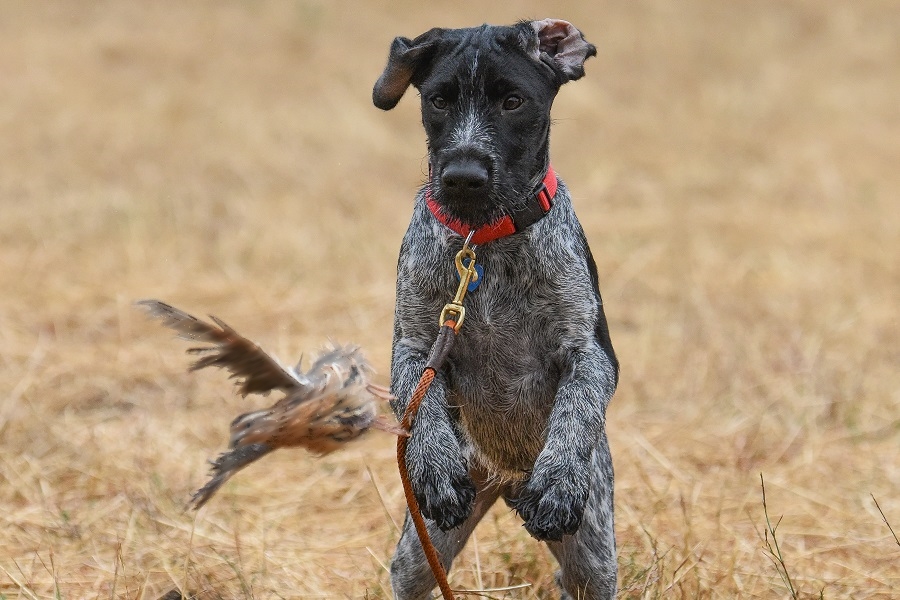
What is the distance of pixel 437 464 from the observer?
3.59m

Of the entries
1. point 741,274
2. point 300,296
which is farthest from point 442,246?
point 741,274

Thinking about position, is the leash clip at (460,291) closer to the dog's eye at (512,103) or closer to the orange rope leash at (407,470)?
the orange rope leash at (407,470)

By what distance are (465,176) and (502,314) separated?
0.59 metres

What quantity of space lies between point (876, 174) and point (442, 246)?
9.85 meters

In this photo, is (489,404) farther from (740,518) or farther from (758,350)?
(758,350)

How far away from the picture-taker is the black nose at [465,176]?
3.55 meters

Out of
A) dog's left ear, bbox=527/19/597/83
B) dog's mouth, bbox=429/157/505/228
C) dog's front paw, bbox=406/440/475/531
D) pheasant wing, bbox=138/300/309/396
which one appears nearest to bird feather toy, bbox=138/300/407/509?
pheasant wing, bbox=138/300/309/396

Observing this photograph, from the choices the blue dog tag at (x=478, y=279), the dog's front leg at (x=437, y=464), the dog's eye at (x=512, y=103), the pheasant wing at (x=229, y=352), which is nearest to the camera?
the pheasant wing at (x=229, y=352)

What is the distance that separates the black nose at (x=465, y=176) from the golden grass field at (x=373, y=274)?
1.64 meters

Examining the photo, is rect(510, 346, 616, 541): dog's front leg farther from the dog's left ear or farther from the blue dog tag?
the dog's left ear

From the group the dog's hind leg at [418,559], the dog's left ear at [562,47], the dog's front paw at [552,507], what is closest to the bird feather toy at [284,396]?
the dog's front paw at [552,507]

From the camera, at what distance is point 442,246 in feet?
13.0

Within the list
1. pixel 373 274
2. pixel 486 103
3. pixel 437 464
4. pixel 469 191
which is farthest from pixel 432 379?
pixel 373 274

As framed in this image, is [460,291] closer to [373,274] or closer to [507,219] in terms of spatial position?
[507,219]
